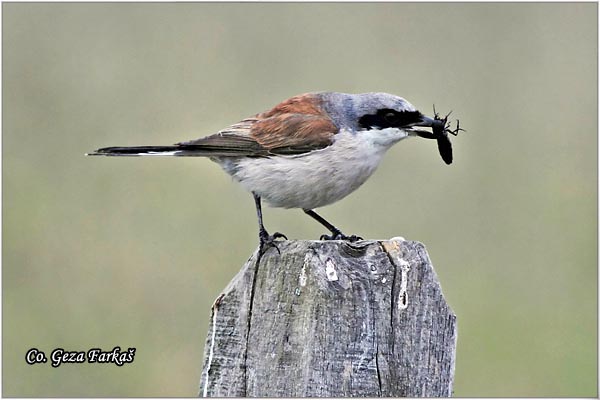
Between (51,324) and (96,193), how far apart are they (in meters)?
1.28

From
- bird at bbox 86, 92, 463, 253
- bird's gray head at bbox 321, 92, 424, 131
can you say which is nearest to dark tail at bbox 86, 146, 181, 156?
bird at bbox 86, 92, 463, 253

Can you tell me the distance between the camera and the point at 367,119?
5.38 meters

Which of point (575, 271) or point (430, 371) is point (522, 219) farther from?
point (430, 371)

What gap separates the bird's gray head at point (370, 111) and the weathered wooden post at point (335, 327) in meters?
1.91

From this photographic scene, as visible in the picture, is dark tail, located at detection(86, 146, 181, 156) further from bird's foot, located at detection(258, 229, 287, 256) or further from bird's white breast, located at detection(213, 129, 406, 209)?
bird's foot, located at detection(258, 229, 287, 256)

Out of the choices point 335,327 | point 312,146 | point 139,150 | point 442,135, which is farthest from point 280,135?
point 335,327

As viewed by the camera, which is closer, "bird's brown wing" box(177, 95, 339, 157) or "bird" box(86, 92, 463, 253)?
"bird" box(86, 92, 463, 253)

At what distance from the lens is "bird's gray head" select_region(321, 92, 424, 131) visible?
5.27 m

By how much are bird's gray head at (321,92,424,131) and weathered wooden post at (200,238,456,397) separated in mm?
1910

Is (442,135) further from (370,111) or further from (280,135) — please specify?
(280,135)

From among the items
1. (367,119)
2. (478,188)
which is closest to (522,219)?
(478,188)

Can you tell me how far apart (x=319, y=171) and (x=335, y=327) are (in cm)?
204

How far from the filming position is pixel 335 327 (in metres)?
3.23

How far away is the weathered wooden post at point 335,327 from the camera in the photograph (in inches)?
127
